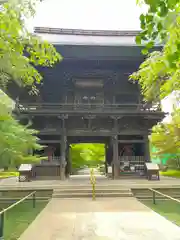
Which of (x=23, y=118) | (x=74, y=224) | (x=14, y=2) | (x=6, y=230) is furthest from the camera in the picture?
(x=23, y=118)

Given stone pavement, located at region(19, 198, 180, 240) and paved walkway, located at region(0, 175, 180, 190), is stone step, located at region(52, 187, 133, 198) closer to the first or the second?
paved walkway, located at region(0, 175, 180, 190)

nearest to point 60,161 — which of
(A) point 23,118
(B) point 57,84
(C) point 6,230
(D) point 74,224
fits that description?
(A) point 23,118

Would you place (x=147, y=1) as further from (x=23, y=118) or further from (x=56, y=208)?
(x=23, y=118)

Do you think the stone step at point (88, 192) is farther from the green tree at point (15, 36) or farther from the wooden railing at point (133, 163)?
the green tree at point (15, 36)

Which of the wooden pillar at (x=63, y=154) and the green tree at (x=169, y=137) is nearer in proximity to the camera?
the wooden pillar at (x=63, y=154)

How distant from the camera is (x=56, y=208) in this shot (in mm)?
7504

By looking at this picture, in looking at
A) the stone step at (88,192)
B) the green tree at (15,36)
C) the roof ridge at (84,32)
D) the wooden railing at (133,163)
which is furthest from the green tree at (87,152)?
the green tree at (15,36)

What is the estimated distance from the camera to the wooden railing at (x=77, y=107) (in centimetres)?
1364

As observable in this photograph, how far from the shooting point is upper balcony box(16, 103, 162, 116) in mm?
13562

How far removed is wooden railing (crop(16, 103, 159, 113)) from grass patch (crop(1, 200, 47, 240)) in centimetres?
566

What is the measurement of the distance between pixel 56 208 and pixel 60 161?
643 centimetres

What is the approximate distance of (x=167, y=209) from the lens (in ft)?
29.0

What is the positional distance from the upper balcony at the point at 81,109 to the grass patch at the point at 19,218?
18.0 ft

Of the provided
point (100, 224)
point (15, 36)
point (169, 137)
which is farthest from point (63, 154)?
point (15, 36)
